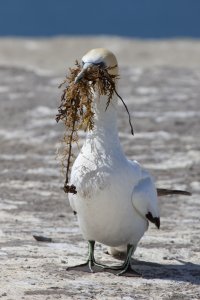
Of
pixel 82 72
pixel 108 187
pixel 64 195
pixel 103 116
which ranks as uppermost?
pixel 82 72

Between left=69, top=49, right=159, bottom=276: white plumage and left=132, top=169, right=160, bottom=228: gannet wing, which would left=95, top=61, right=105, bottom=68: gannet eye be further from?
left=132, top=169, right=160, bottom=228: gannet wing

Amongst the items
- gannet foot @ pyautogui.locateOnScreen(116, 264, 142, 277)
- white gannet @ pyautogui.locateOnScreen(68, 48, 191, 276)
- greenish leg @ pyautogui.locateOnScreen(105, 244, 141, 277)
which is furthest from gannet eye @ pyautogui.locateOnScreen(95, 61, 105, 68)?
gannet foot @ pyautogui.locateOnScreen(116, 264, 142, 277)

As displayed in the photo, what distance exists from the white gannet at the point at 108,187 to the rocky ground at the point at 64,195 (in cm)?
36

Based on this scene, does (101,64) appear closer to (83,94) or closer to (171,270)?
(83,94)

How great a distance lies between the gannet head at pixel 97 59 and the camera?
751 centimetres

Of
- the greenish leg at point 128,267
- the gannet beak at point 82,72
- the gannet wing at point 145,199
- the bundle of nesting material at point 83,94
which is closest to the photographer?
the gannet beak at point 82,72

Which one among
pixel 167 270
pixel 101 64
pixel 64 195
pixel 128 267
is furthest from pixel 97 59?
pixel 64 195

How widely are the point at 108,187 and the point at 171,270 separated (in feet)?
3.39

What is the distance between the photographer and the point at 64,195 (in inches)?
468

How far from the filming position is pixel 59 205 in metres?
11.3

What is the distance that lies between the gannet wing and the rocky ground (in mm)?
484

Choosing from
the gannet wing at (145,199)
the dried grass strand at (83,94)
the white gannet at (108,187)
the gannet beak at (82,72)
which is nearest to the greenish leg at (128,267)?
the white gannet at (108,187)

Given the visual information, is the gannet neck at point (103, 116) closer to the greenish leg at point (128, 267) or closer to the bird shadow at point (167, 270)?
the greenish leg at point (128, 267)

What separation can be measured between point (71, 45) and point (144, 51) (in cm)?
285
